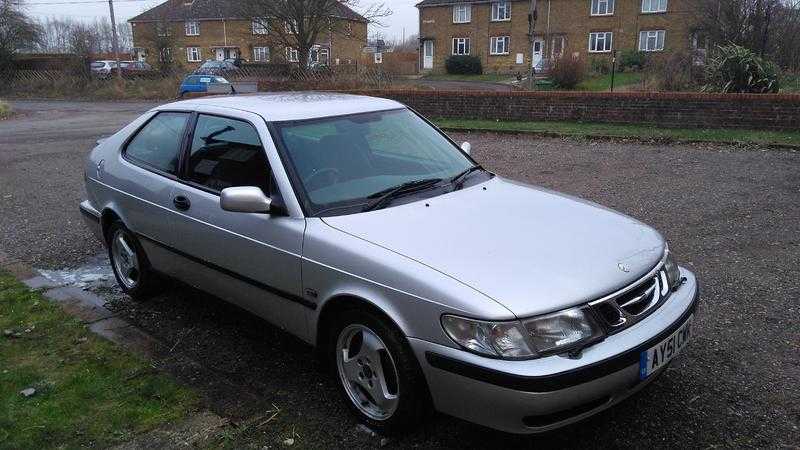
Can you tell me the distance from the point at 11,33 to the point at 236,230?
45.0m

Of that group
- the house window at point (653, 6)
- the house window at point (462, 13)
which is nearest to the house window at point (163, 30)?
the house window at point (462, 13)

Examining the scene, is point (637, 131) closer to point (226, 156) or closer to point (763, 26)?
point (763, 26)

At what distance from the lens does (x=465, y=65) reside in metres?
47.1

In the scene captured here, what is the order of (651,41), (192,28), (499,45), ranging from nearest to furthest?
1. (651,41)
2. (499,45)
3. (192,28)

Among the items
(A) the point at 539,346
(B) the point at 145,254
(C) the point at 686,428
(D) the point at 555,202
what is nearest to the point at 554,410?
(A) the point at 539,346

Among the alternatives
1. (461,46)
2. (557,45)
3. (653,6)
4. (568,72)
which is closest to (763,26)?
(568,72)

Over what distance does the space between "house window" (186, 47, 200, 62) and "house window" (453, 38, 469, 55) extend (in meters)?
26.1

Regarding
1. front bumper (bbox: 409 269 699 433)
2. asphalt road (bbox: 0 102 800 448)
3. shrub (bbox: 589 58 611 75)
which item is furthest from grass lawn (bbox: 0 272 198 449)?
shrub (bbox: 589 58 611 75)

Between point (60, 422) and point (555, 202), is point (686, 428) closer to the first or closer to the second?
point (555, 202)

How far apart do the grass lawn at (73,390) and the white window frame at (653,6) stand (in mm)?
47083

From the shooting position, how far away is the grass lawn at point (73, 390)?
3.21 meters

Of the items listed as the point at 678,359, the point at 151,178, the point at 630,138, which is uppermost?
the point at 151,178

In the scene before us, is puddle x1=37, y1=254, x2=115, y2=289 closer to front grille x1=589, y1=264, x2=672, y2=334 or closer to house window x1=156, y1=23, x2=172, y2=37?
front grille x1=589, y1=264, x2=672, y2=334

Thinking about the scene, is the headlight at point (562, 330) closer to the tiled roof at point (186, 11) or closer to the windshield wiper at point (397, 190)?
the windshield wiper at point (397, 190)
